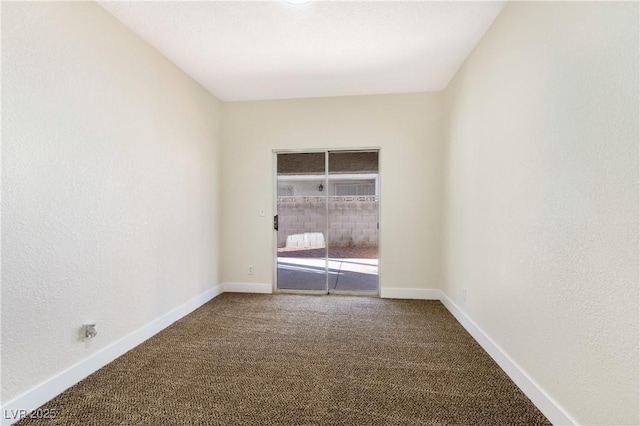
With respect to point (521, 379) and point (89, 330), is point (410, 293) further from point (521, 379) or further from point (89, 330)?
point (89, 330)

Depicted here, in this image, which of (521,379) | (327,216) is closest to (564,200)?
(521,379)

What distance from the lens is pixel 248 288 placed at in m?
4.04

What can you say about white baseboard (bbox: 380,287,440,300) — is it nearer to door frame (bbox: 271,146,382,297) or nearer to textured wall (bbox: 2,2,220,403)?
door frame (bbox: 271,146,382,297)

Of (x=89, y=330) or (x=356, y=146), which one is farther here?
(x=356, y=146)

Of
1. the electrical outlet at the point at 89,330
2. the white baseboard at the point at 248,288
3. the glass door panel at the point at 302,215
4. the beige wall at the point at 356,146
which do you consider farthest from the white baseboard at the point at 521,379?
the electrical outlet at the point at 89,330

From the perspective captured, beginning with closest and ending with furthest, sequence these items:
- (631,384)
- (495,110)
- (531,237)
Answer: (631,384), (531,237), (495,110)

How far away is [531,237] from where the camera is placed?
1777 mm

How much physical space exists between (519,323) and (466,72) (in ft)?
7.50

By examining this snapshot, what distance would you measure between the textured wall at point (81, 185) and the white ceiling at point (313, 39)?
334 mm

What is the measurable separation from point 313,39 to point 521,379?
114 inches

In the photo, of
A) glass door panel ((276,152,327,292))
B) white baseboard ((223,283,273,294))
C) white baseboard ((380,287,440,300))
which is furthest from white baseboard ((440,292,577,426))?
white baseboard ((223,283,273,294))

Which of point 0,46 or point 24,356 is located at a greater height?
point 0,46

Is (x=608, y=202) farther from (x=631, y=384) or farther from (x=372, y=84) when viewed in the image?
(x=372, y=84)

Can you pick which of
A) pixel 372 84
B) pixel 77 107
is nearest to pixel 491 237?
pixel 372 84
